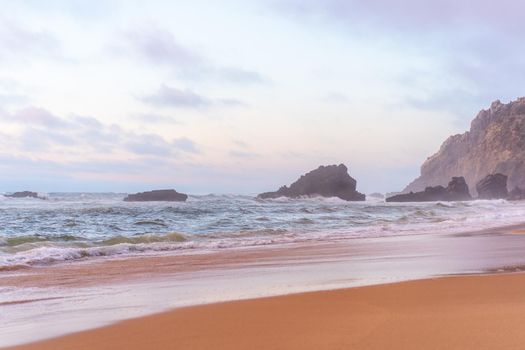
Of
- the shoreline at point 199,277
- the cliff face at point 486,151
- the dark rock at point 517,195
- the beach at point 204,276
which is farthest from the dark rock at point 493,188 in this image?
the shoreline at point 199,277

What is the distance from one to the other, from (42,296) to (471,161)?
121m

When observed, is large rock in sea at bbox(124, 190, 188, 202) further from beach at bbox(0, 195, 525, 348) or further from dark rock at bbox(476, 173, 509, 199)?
beach at bbox(0, 195, 525, 348)

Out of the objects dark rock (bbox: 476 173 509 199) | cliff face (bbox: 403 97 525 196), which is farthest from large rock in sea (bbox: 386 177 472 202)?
cliff face (bbox: 403 97 525 196)

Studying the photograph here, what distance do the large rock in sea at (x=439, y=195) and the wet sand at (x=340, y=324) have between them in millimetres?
63718

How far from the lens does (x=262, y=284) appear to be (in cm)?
606

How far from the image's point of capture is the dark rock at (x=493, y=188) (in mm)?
70625

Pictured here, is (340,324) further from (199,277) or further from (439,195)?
(439,195)

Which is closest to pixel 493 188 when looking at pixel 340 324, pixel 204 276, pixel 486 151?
pixel 486 151

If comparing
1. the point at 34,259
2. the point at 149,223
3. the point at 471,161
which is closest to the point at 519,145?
the point at 471,161

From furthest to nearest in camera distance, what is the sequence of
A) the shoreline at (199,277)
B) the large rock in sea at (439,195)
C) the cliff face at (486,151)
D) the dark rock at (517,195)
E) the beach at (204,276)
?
the cliff face at (486,151), the large rock in sea at (439,195), the dark rock at (517,195), the shoreline at (199,277), the beach at (204,276)

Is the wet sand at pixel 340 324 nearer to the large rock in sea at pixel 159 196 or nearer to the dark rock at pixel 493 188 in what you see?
the large rock in sea at pixel 159 196

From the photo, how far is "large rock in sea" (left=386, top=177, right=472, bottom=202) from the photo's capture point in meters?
66.8

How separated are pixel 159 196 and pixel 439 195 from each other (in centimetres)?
3572

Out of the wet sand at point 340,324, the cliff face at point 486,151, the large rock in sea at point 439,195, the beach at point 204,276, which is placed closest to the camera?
the wet sand at point 340,324
